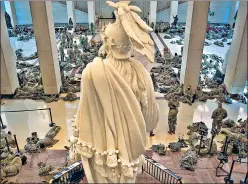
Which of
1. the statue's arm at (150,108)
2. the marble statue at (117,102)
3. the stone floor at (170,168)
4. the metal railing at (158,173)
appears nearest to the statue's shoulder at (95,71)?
the marble statue at (117,102)

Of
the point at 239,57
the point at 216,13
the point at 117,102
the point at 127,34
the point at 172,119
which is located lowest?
the point at 172,119

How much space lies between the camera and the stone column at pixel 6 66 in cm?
1077

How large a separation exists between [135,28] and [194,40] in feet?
27.6

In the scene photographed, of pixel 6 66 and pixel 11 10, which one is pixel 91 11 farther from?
pixel 6 66

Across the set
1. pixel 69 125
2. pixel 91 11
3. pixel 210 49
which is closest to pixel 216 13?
pixel 210 49

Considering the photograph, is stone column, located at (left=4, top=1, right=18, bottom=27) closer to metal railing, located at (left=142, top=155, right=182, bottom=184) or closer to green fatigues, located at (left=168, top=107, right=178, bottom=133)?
green fatigues, located at (left=168, top=107, right=178, bottom=133)

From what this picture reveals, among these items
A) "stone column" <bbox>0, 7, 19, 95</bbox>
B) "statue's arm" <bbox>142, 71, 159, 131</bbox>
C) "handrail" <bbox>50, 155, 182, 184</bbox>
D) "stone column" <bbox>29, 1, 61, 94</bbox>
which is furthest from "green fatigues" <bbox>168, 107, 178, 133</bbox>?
"stone column" <bbox>0, 7, 19, 95</bbox>

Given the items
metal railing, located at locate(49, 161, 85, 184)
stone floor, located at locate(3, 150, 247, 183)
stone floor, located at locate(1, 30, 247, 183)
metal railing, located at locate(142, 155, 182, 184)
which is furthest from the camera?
stone floor, located at locate(1, 30, 247, 183)

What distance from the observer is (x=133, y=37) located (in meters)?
2.70

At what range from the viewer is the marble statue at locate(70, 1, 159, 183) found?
9.26 ft

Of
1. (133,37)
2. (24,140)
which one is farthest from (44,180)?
(133,37)

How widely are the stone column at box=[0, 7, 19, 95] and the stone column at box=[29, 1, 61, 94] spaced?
1407 millimetres

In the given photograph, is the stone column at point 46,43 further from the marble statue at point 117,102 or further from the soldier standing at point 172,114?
the marble statue at point 117,102

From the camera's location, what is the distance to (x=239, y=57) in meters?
11.1
